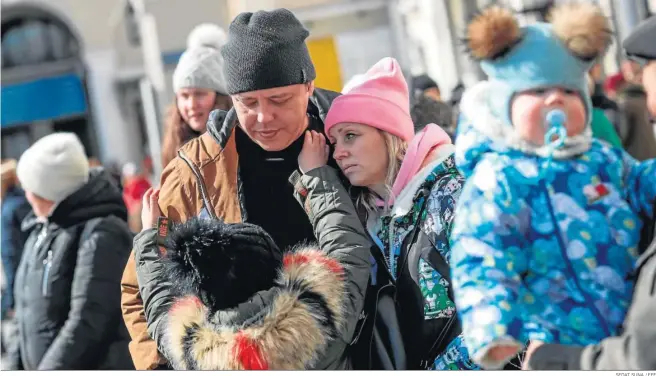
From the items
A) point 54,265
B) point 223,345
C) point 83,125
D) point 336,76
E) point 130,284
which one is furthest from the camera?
point 83,125

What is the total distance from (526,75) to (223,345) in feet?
3.19

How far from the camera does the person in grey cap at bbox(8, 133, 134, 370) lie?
13.6 feet

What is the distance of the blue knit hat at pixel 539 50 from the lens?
7.76ft

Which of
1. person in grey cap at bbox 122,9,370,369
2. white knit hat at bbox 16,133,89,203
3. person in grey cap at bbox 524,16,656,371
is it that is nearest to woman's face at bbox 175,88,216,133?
white knit hat at bbox 16,133,89,203

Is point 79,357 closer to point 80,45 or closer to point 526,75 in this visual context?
point 526,75

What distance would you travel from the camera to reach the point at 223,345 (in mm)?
2654

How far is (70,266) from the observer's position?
169 inches

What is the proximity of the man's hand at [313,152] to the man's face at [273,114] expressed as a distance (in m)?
0.04

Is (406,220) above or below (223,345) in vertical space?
above

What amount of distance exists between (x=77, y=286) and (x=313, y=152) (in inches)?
62.4

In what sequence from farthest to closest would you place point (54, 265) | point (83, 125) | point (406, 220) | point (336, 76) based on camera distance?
point (83, 125)
point (54, 265)
point (336, 76)
point (406, 220)

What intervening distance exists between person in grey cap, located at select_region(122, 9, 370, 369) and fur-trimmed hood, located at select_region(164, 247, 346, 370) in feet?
0.29

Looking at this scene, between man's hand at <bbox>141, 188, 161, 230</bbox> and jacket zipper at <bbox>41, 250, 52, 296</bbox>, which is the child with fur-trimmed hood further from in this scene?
jacket zipper at <bbox>41, 250, 52, 296</bbox>

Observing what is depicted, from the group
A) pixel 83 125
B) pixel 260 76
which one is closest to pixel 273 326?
pixel 260 76
